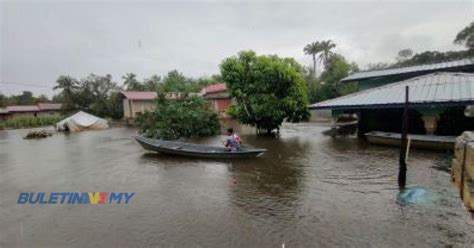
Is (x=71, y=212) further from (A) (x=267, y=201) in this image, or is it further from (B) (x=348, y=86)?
(B) (x=348, y=86)

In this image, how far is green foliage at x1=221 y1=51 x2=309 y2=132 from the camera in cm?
2341

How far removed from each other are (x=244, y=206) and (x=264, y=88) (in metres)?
15.7

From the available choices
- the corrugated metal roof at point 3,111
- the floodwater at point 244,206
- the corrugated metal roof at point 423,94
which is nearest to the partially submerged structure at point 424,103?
the corrugated metal roof at point 423,94

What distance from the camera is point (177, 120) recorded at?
24.2 m

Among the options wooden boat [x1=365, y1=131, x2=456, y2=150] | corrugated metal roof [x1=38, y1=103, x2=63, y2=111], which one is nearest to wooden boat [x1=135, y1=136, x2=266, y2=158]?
wooden boat [x1=365, y1=131, x2=456, y2=150]

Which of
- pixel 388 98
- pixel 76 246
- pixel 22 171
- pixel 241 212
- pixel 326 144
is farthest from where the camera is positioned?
pixel 326 144

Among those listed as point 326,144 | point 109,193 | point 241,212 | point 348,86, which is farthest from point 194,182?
point 348,86

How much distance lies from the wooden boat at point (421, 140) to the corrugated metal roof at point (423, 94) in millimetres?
1936

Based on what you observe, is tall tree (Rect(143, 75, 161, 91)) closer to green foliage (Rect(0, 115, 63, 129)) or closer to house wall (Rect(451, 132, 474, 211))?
green foliage (Rect(0, 115, 63, 129))

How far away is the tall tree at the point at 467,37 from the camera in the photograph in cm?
3866

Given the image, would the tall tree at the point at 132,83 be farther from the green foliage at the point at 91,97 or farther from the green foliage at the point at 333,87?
the green foliage at the point at 333,87

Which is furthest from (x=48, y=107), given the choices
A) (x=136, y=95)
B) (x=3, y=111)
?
(x=136, y=95)

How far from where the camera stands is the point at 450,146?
52.7 ft

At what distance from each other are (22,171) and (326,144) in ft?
53.1
